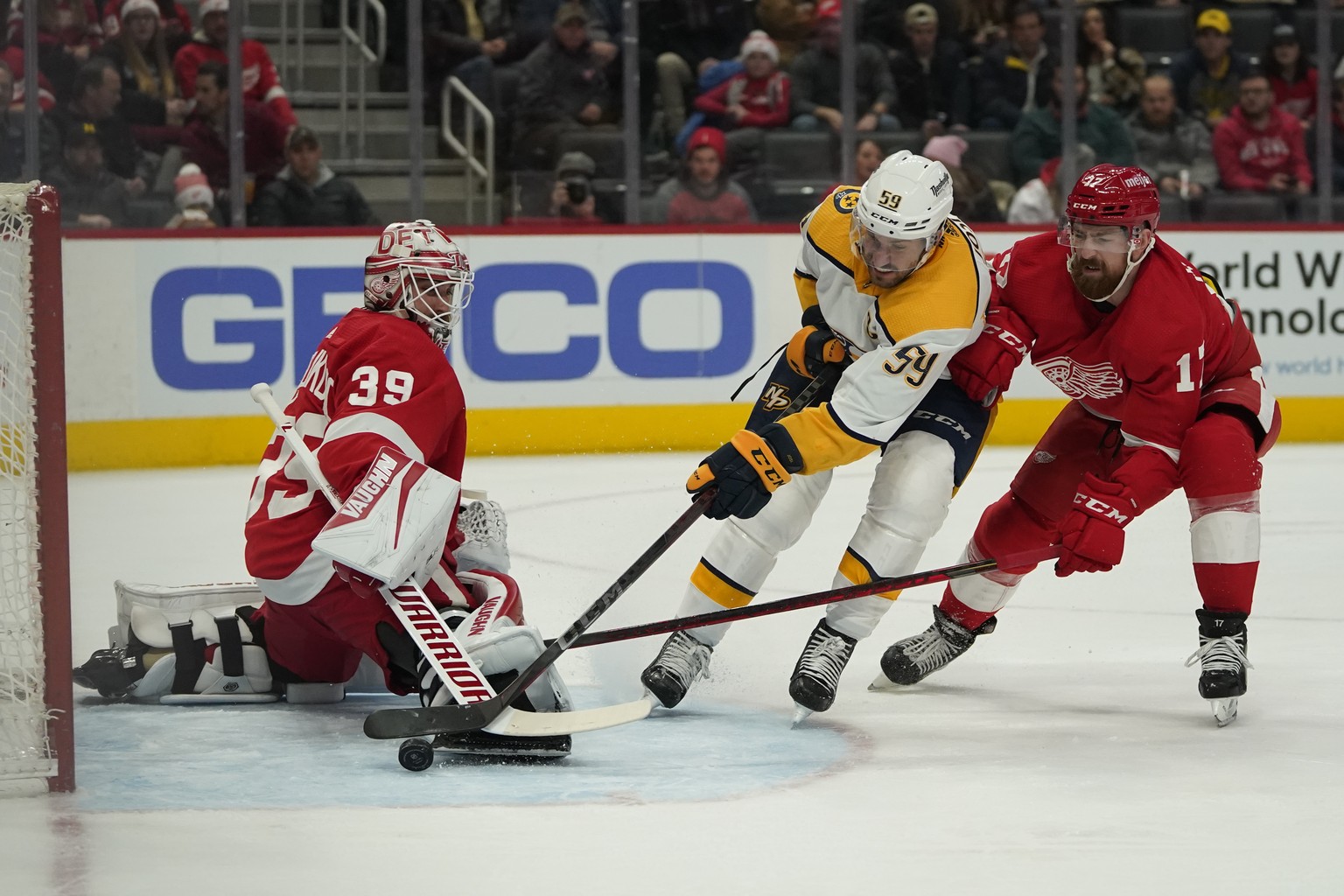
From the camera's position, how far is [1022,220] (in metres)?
7.90

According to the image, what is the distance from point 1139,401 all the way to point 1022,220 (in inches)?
192

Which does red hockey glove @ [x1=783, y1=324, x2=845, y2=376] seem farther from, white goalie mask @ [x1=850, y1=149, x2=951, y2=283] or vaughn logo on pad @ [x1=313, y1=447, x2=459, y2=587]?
vaughn logo on pad @ [x1=313, y1=447, x2=459, y2=587]

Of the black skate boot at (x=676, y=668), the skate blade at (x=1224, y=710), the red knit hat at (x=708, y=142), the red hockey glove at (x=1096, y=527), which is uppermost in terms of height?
the red knit hat at (x=708, y=142)

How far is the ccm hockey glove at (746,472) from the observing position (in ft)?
9.98

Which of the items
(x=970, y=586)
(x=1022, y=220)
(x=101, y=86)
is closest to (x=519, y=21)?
(x=101, y=86)

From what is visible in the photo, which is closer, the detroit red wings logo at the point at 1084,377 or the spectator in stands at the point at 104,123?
the detroit red wings logo at the point at 1084,377

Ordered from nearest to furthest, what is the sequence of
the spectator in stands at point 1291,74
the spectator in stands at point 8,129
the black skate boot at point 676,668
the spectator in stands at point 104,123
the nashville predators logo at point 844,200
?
the black skate boot at point 676,668, the nashville predators logo at point 844,200, the spectator in stands at point 8,129, the spectator in stands at point 104,123, the spectator in stands at point 1291,74

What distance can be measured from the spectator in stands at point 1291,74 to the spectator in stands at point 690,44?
2.40 metres

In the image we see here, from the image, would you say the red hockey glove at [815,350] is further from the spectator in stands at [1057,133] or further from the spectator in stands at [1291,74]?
the spectator in stands at [1291,74]

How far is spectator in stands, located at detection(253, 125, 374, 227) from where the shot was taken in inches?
286

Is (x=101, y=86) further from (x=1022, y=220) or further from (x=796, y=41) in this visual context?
(x=1022, y=220)

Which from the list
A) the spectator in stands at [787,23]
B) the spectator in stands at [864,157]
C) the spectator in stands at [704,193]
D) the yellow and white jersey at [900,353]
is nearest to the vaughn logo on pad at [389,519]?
the yellow and white jersey at [900,353]

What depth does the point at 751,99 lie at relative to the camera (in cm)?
788

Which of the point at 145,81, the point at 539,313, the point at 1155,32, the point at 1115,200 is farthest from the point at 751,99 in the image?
the point at 1115,200
